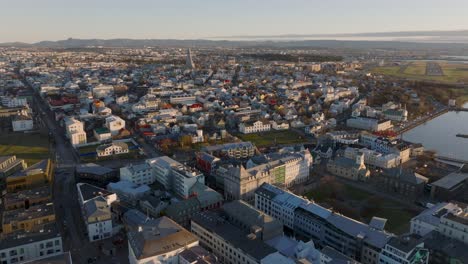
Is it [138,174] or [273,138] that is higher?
[138,174]

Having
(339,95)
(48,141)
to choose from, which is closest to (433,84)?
(339,95)

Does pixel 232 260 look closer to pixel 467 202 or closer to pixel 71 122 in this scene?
pixel 467 202

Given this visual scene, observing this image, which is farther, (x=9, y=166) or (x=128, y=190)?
(x=9, y=166)

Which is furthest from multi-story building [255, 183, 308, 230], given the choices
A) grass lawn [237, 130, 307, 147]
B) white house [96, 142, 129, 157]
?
white house [96, 142, 129, 157]

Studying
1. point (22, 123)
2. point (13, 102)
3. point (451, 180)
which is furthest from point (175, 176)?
point (13, 102)

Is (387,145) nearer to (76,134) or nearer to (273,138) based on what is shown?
(273,138)

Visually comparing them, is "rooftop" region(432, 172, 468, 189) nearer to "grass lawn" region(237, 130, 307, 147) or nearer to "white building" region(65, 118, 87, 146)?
"grass lawn" region(237, 130, 307, 147)

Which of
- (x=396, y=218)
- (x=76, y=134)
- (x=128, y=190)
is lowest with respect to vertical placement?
(x=396, y=218)

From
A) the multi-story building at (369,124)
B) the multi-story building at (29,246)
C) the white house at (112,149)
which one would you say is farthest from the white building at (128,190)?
the multi-story building at (369,124)
